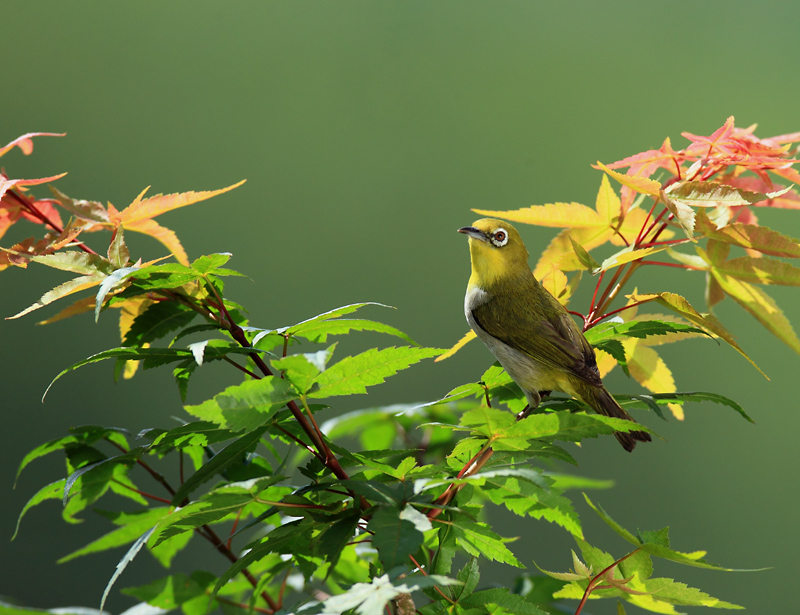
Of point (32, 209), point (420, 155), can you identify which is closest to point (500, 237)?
point (32, 209)

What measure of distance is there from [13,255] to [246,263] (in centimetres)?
181

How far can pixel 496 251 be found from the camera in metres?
0.63

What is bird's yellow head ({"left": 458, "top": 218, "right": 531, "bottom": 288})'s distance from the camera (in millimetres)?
622

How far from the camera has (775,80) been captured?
2.43 metres

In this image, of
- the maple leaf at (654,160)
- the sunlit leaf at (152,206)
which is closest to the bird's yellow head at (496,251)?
the maple leaf at (654,160)

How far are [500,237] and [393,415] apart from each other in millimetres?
230

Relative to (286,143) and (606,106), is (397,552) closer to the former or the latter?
(286,143)

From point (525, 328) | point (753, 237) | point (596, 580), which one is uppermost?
point (753, 237)

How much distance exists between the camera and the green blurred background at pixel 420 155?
220cm

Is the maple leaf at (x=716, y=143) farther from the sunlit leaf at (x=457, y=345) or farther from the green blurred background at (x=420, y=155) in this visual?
the green blurred background at (x=420, y=155)

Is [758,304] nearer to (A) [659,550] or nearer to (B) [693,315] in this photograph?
(B) [693,315]

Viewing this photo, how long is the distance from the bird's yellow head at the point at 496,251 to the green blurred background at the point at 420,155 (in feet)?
5.17

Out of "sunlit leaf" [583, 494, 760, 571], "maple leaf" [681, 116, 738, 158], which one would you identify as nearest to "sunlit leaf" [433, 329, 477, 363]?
"sunlit leaf" [583, 494, 760, 571]

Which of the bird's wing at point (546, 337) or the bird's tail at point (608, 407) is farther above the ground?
the bird's wing at point (546, 337)
